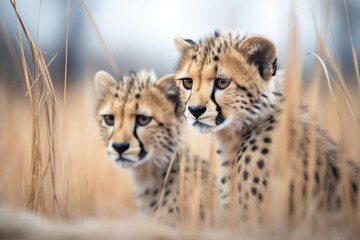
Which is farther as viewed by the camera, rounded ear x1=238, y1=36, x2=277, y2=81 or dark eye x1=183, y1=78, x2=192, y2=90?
dark eye x1=183, y1=78, x2=192, y2=90

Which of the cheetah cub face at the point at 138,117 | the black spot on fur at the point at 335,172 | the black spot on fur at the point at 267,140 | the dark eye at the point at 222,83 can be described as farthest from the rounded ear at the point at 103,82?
the black spot on fur at the point at 335,172

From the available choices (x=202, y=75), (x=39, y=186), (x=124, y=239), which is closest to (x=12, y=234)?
(x=124, y=239)

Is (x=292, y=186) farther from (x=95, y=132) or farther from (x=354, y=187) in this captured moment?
(x=95, y=132)

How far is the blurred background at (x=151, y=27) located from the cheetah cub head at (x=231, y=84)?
75 millimetres

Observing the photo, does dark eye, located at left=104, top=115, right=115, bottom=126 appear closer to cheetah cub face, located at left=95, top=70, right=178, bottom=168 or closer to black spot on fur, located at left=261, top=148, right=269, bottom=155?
cheetah cub face, located at left=95, top=70, right=178, bottom=168

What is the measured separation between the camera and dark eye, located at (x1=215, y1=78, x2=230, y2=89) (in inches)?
63.2

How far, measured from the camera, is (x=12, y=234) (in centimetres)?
122

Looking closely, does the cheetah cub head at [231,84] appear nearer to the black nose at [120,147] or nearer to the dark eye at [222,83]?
the dark eye at [222,83]

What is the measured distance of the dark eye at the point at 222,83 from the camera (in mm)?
1605

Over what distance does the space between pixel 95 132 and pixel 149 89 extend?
324 mm

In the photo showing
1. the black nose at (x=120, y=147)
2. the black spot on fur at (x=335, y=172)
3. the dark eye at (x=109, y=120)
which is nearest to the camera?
the black spot on fur at (x=335, y=172)

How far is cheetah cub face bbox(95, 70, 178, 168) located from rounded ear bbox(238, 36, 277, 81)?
15.5 inches

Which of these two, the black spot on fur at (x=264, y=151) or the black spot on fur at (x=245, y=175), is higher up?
the black spot on fur at (x=264, y=151)

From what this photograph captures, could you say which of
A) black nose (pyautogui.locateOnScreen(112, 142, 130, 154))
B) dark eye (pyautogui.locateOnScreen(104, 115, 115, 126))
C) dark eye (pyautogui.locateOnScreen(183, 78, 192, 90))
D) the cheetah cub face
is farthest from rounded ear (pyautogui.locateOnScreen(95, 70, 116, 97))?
dark eye (pyautogui.locateOnScreen(183, 78, 192, 90))
